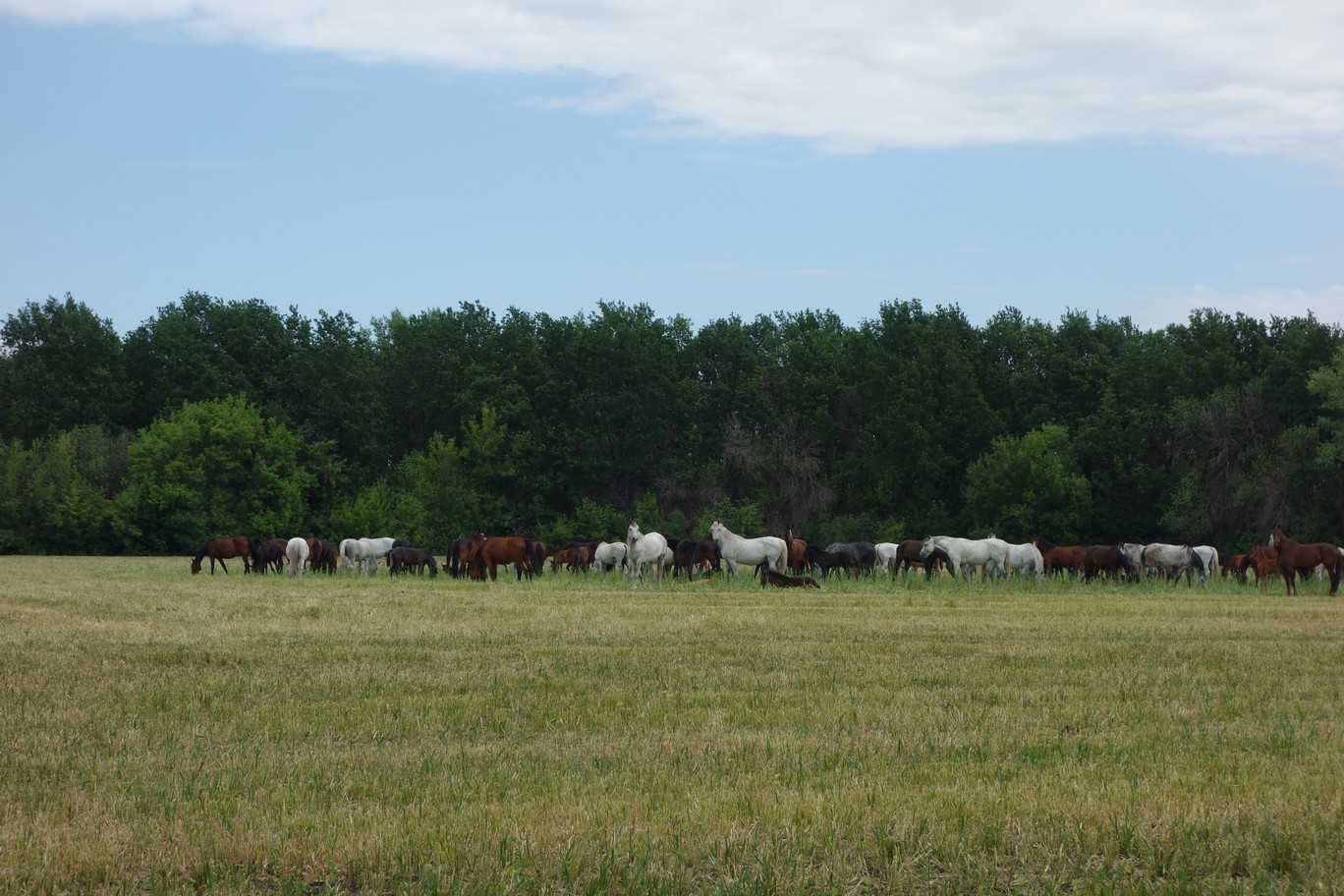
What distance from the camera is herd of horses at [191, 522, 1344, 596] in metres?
36.8

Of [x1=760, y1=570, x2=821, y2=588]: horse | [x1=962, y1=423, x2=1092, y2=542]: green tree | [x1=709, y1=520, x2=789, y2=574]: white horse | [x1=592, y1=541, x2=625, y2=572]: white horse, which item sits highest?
[x1=962, y1=423, x2=1092, y2=542]: green tree

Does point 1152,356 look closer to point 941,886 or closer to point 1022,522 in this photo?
point 1022,522

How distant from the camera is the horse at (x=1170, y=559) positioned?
40812 millimetres

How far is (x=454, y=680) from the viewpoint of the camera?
12.6 m

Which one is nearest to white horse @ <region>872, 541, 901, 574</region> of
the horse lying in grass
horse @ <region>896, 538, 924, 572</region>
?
horse @ <region>896, 538, 924, 572</region>

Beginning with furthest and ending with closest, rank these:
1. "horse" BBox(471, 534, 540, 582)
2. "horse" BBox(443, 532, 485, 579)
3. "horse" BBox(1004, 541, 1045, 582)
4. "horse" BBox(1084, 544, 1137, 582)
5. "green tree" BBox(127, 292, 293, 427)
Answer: "green tree" BBox(127, 292, 293, 427), "horse" BBox(1084, 544, 1137, 582), "horse" BBox(443, 532, 485, 579), "horse" BBox(1004, 541, 1045, 582), "horse" BBox(471, 534, 540, 582)

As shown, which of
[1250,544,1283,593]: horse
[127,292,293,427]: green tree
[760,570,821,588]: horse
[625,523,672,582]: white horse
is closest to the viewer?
[760,570,821,588]: horse

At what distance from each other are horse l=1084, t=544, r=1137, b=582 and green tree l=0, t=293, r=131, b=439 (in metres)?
64.4

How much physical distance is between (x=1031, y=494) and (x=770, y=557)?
115ft

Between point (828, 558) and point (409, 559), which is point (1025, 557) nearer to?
point (828, 558)

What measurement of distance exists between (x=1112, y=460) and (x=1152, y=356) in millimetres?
6638

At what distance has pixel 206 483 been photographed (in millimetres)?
72438

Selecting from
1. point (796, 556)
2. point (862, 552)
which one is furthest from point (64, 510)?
point (862, 552)

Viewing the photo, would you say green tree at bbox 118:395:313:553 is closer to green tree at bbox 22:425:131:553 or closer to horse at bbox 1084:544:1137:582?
green tree at bbox 22:425:131:553
